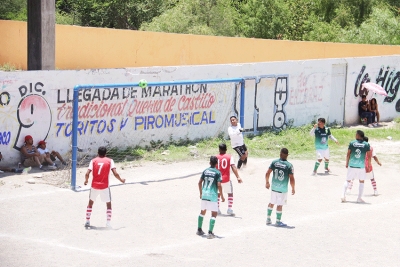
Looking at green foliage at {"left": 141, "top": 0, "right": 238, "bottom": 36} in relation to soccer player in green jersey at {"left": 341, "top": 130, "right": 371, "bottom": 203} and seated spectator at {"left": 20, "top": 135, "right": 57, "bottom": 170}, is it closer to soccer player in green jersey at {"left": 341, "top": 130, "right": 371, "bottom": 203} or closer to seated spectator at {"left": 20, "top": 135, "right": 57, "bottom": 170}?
seated spectator at {"left": 20, "top": 135, "right": 57, "bottom": 170}

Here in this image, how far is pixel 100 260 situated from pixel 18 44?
22323 mm

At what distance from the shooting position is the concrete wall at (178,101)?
1752 cm

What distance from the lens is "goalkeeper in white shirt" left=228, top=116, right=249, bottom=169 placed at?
56.6ft

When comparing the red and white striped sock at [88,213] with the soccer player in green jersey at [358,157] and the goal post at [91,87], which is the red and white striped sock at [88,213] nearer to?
the goal post at [91,87]

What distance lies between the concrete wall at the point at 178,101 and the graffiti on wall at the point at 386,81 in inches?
1.5

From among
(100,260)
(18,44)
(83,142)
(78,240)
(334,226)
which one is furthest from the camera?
(18,44)

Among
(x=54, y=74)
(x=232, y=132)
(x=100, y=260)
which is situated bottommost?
(x=100, y=260)

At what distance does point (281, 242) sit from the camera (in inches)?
484

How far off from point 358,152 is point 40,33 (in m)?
11.0

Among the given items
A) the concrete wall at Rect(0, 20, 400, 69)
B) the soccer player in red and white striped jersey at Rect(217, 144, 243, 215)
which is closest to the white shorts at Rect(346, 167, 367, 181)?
the soccer player in red and white striped jersey at Rect(217, 144, 243, 215)

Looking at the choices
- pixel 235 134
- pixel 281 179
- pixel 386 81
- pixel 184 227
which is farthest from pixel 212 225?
pixel 386 81

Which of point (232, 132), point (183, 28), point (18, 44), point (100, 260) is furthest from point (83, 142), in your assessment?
point (183, 28)

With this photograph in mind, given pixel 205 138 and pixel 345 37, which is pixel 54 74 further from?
pixel 345 37

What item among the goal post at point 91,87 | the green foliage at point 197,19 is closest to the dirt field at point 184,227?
the goal post at point 91,87
